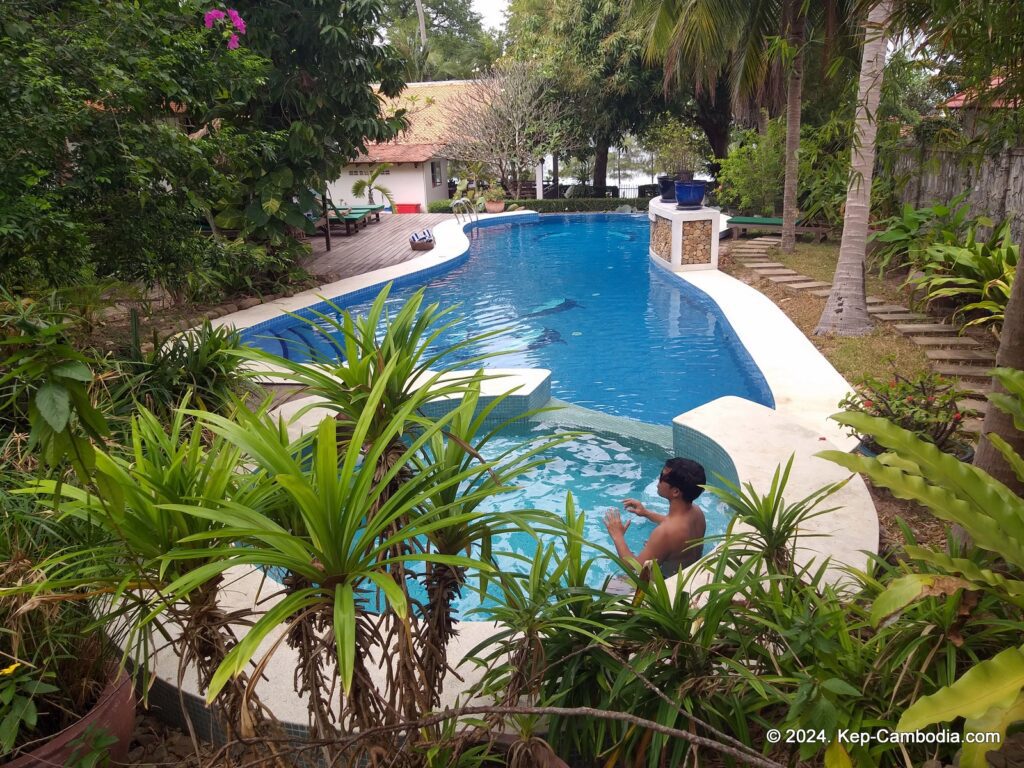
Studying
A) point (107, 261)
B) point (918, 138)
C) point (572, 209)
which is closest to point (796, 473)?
point (107, 261)

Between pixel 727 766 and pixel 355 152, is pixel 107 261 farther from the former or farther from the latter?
pixel 355 152

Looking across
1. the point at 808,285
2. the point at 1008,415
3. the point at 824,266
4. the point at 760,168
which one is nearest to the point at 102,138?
the point at 1008,415

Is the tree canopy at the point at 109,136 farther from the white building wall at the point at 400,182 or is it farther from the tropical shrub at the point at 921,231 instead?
the white building wall at the point at 400,182

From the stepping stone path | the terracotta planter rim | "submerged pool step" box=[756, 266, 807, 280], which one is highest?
"submerged pool step" box=[756, 266, 807, 280]

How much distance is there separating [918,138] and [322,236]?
1392 cm

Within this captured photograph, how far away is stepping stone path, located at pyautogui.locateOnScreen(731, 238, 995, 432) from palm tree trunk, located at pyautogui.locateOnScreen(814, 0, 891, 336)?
1.57 ft

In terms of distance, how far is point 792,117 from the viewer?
13.2 meters

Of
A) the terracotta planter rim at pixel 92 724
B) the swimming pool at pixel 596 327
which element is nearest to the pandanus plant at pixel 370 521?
the terracotta planter rim at pixel 92 724

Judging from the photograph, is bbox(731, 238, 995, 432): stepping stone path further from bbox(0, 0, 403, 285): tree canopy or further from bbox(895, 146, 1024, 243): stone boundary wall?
bbox(0, 0, 403, 285): tree canopy

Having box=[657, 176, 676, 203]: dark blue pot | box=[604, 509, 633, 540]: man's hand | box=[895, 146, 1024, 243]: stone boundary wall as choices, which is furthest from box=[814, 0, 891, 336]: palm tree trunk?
box=[657, 176, 676, 203]: dark blue pot

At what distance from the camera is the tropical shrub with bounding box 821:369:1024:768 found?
1.52m

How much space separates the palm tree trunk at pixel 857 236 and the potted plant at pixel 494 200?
16.8 metres

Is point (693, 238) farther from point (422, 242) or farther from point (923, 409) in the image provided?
point (923, 409)

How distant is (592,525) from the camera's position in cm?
587
